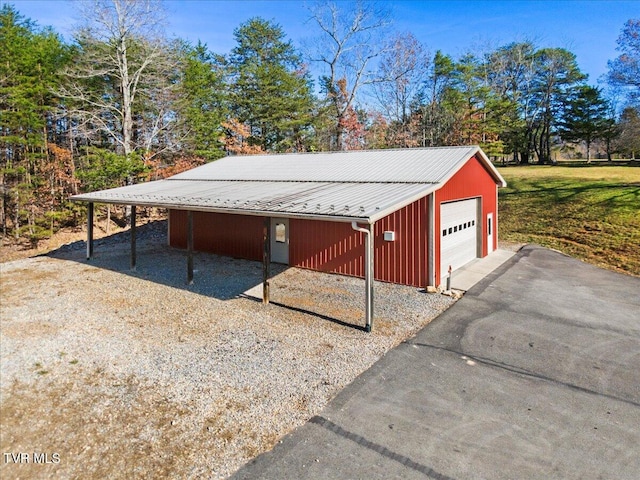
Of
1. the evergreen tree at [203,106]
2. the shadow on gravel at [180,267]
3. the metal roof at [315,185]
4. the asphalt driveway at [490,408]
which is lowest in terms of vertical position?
the asphalt driveway at [490,408]

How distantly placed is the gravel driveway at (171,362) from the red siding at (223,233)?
7.48ft

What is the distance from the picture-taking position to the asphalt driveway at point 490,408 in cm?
364

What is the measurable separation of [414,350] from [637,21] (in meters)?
24.9

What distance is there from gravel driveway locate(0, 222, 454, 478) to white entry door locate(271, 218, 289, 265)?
65.7 inches

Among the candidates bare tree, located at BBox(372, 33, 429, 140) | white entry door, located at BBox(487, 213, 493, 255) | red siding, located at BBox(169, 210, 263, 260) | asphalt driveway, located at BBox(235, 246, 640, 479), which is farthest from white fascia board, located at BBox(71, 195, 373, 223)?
bare tree, located at BBox(372, 33, 429, 140)

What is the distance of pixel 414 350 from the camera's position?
616cm

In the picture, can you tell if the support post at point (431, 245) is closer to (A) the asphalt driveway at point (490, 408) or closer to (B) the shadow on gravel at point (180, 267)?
(A) the asphalt driveway at point (490, 408)

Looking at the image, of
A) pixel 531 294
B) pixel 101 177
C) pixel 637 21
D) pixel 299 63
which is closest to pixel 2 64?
pixel 101 177

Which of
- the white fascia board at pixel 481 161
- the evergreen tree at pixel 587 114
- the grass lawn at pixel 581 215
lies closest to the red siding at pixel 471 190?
the white fascia board at pixel 481 161

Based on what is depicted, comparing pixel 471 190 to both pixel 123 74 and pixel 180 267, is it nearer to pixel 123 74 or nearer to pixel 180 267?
pixel 180 267

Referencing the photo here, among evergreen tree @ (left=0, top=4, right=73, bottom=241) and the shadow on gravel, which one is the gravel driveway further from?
evergreen tree @ (left=0, top=4, right=73, bottom=241)

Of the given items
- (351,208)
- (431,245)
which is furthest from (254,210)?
(431,245)

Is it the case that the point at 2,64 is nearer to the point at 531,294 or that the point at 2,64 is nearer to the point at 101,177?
the point at 101,177

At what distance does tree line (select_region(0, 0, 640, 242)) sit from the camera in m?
18.8
